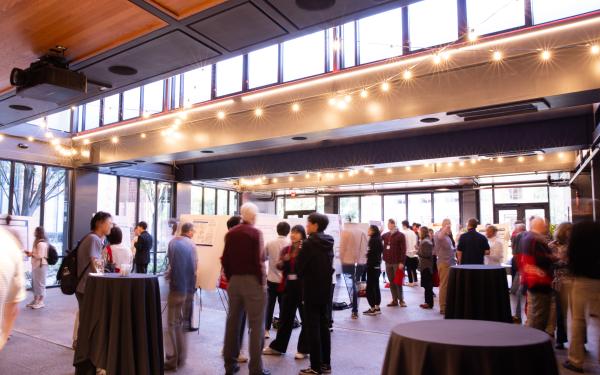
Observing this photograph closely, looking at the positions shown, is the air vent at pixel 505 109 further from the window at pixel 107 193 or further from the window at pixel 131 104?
the window at pixel 107 193

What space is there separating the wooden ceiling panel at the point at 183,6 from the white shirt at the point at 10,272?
2.57m

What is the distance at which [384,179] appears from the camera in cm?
1436

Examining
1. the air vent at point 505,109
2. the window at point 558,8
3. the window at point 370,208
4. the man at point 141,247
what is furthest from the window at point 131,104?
the window at point 370,208

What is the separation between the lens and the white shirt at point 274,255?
567cm

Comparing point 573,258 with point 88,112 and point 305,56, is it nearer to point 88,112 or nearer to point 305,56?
point 305,56

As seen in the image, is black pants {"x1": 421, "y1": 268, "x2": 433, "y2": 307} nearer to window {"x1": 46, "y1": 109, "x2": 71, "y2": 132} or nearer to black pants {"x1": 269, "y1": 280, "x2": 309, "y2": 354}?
black pants {"x1": 269, "y1": 280, "x2": 309, "y2": 354}

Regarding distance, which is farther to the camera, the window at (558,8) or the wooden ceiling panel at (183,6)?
the window at (558,8)

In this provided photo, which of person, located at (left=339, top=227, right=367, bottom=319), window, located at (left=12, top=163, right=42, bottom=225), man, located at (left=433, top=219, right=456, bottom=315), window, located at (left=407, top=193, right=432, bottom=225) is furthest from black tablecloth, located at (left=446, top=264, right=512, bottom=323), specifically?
window, located at (left=407, top=193, right=432, bottom=225)

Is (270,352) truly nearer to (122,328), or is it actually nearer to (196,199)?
(122,328)

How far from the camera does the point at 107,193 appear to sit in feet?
40.8

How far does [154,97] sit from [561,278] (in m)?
7.67

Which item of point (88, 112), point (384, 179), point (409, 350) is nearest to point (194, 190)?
point (88, 112)

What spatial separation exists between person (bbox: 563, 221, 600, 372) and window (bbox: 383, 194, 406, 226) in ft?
43.1

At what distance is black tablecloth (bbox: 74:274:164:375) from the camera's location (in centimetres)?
361
